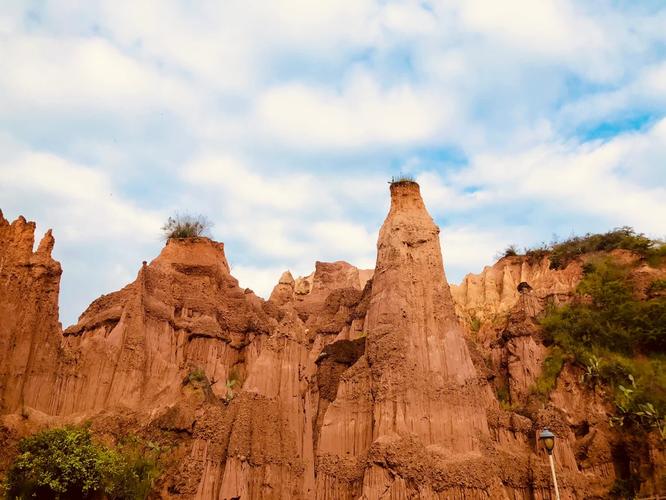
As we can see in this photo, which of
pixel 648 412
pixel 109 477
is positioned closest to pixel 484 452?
pixel 648 412

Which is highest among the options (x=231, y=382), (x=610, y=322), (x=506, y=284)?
(x=506, y=284)

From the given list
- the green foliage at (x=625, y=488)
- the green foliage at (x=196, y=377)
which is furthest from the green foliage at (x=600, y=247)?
the green foliage at (x=196, y=377)

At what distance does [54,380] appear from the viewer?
2956cm

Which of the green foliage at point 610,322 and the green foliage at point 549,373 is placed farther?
the green foliage at point 610,322

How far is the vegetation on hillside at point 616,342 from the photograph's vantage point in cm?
3097

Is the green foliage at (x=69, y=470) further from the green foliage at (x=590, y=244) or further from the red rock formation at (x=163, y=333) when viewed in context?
the green foliage at (x=590, y=244)

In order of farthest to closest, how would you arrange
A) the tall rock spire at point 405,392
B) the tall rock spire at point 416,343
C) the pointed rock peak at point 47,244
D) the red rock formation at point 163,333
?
the red rock formation at point 163,333 → the pointed rock peak at point 47,244 → the tall rock spire at point 416,343 → the tall rock spire at point 405,392

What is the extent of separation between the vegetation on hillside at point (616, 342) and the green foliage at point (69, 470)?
22.1 meters

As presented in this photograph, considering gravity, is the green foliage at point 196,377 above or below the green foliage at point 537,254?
below

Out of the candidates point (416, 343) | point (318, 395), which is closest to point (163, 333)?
point (318, 395)

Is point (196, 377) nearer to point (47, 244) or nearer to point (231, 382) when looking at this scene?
point (231, 382)

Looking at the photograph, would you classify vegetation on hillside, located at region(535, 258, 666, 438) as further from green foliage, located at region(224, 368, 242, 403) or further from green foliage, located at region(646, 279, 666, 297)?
green foliage, located at region(224, 368, 242, 403)

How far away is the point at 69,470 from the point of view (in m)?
24.8

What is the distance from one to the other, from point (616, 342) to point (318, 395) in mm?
17538
